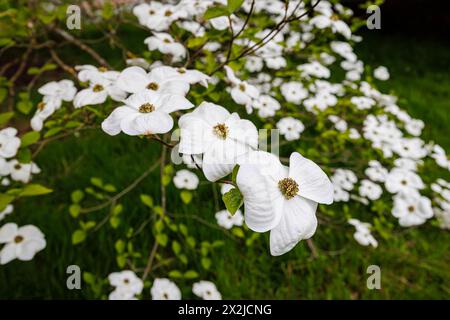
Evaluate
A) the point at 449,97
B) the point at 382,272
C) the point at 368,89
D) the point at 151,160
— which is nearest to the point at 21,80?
the point at 151,160

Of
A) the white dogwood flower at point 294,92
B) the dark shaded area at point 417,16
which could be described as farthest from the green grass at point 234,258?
the dark shaded area at point 417,16

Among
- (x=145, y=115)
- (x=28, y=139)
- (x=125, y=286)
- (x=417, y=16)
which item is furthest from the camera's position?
(x=417, y=16)

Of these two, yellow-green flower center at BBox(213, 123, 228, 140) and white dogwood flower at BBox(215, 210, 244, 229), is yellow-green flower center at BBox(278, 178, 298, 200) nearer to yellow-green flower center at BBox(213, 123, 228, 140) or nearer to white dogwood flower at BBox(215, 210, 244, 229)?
yellow-green flower center at BBox(213, 123, 228, 140)

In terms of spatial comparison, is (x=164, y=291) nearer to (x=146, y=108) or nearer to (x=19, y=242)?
(x=19, y=242)

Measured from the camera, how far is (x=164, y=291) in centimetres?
152

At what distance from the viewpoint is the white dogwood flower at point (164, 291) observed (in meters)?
1.49

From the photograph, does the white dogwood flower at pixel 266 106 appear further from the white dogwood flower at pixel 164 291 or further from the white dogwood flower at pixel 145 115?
the white dogwood flower at pixel 145 115

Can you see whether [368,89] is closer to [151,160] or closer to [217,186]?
[217,186]

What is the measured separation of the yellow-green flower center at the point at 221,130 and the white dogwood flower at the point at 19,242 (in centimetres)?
106

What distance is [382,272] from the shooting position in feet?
6.05

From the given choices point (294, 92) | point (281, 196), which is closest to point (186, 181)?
point (294, 92)

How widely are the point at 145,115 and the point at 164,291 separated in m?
1.01

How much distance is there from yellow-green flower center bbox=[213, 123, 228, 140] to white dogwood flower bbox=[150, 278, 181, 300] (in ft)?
3.29
